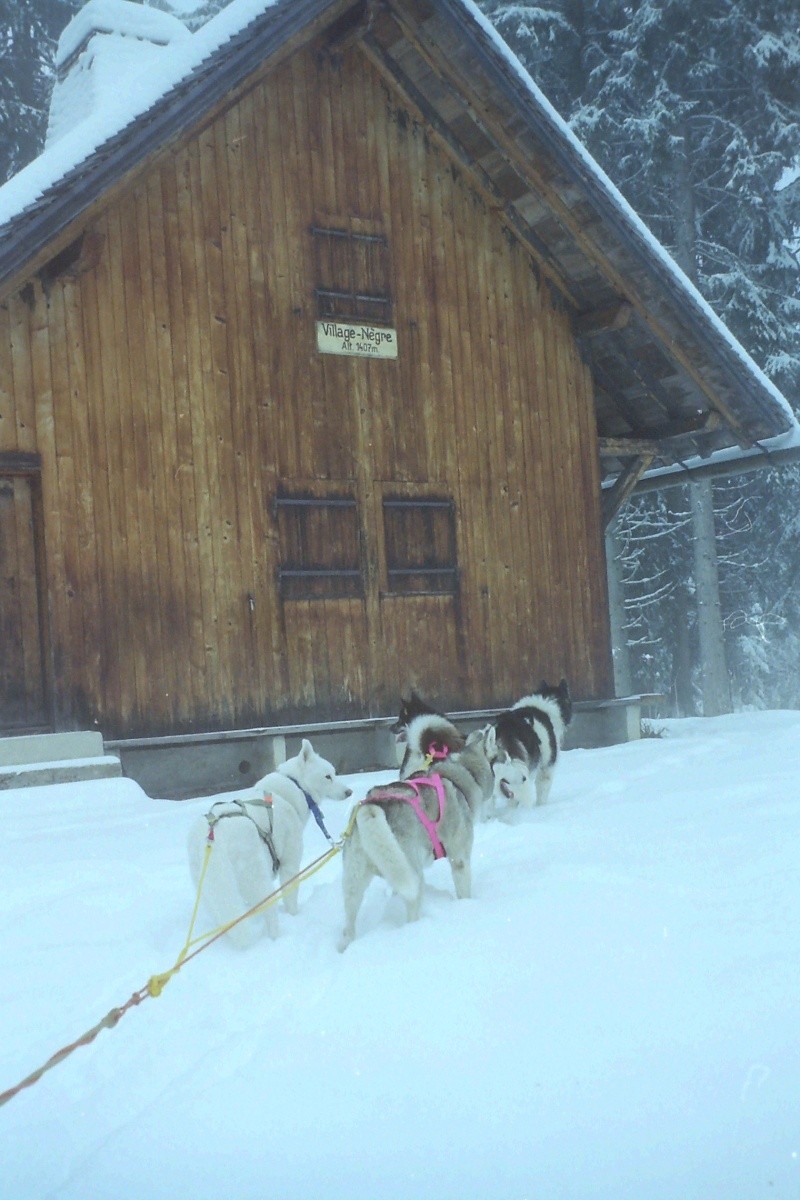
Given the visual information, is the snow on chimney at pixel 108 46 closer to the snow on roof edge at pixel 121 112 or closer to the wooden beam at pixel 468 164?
the wooden beam at pixel 468 164

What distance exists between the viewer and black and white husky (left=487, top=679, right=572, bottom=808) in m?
8.16

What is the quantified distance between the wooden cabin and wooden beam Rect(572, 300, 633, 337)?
0.03 metres

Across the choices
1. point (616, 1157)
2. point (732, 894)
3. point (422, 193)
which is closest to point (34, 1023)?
point (616, 1157)

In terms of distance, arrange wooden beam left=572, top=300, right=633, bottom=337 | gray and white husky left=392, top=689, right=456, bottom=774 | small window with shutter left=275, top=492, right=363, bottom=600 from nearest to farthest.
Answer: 1. gray and white husky left=392, top=689, right=456, bottom=774
2. small window with shutter left=275, top=492, right=363, bottom=600
3. wooden beam left=572, top=300, right=633, bottom=337

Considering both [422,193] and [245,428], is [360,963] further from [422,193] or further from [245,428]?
[422,193]

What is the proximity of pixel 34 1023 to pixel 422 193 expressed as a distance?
9999 millimetres

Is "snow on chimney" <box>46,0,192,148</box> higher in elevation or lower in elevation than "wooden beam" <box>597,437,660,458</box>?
higher

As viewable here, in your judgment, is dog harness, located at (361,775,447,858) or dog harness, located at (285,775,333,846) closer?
dog harness, located at (361,775,447,858)

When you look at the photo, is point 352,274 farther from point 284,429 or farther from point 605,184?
point 605,184

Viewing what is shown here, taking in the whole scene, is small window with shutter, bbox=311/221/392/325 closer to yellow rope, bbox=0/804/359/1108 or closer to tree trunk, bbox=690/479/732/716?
yellow rope, bbox=0/804/359/1108

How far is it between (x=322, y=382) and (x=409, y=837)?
22.4ft

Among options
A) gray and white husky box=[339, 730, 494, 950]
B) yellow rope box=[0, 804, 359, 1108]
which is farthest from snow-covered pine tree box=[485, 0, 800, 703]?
yellow rope box=[0, 804, 359, 1108]

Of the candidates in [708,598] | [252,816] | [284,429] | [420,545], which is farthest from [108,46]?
[708,598]

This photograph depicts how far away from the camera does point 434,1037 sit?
159 inches
